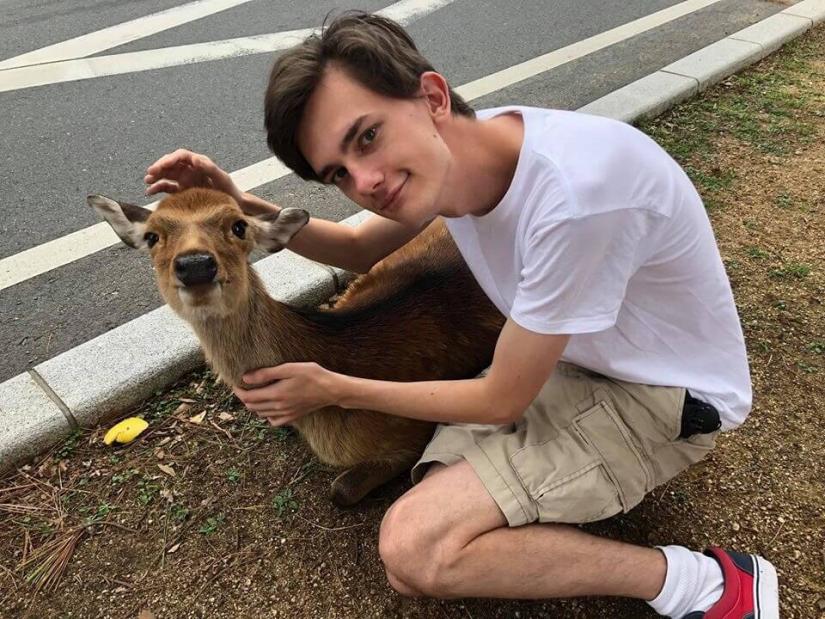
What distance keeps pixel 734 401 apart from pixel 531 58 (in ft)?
16.5

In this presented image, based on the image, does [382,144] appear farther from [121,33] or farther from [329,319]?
[121,33]

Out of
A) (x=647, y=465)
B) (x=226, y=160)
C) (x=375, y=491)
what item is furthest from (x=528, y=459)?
(x=226, y=160)

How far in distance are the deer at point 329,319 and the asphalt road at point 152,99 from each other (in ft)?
3.84

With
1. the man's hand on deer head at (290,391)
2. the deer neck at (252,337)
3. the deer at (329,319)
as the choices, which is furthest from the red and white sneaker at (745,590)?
the deer neck at (252,337)

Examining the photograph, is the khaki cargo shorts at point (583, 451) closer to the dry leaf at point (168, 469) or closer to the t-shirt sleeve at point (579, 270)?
the t-shirt sleeve at point (579, 270)

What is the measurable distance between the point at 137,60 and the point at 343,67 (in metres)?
5.25

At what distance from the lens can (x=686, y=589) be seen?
2.21 meters

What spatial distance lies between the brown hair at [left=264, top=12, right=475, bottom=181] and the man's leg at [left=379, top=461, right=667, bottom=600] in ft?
3.88

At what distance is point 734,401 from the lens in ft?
7.37

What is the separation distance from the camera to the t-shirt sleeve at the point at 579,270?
1793mm

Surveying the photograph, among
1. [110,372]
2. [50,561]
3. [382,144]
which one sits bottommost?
[50,561]

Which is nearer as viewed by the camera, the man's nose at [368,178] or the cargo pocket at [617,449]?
the man's nose at [368,178]

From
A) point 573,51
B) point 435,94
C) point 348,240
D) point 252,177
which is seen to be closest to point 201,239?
point 348,240

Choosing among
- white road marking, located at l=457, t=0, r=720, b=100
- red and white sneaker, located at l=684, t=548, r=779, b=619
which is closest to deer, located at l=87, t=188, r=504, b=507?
red and white sneaker, located at l=684, t=548, r=779, b=619
